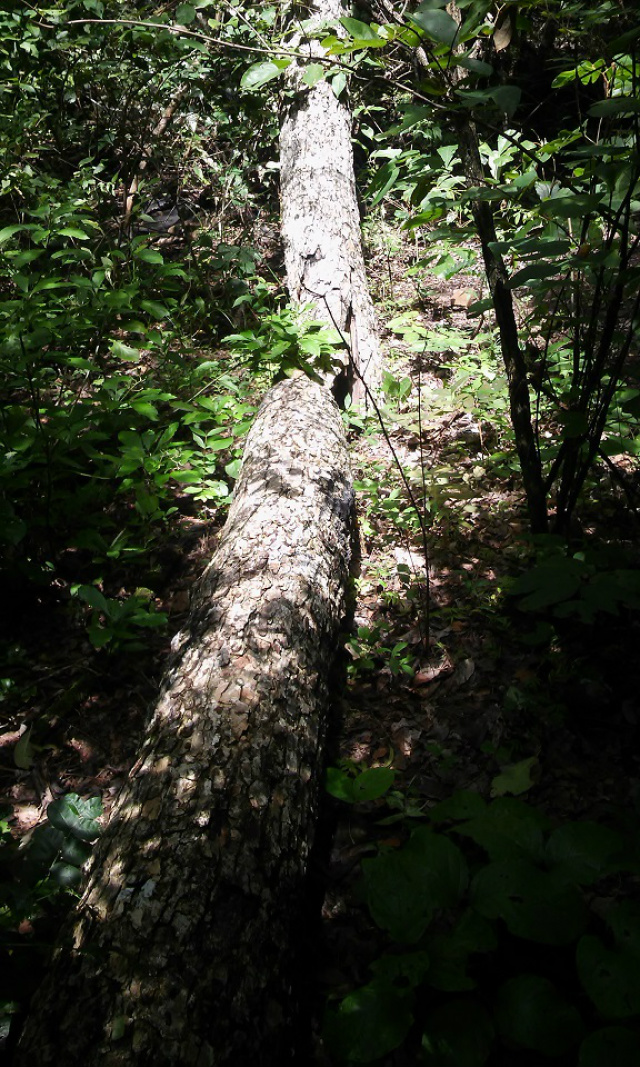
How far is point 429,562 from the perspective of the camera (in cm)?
318

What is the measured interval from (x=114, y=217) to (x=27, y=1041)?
6.41m

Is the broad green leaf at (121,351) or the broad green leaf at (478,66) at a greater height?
the broad green leaf at (478,66)

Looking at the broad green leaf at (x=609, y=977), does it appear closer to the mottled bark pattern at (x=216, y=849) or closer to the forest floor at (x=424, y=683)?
the forest floor at (x=424, y=683)

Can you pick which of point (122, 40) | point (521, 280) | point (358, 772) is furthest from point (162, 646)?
point (122, 40)

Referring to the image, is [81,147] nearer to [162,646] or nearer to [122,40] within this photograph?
[122,40]

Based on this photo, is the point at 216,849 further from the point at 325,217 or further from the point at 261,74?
the point at 325,217

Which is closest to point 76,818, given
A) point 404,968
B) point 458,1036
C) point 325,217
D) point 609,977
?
point 404,968

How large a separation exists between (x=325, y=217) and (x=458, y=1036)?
16.8 feet

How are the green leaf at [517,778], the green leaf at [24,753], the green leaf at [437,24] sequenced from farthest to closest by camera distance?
the green leaf at [24,753] → the green leaf at [517,778] → the green leaf at [437,24]

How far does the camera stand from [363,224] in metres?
6.22

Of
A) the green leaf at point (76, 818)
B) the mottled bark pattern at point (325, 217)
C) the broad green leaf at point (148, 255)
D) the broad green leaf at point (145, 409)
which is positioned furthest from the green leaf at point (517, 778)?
the broad green leaf at point (148, 255)

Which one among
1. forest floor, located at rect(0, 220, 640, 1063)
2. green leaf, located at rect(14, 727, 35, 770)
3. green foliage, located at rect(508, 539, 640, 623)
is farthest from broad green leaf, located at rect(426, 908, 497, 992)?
green leaf, located at rect(14, 727, 35, 770)

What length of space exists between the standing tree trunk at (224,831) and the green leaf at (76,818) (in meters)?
0.09

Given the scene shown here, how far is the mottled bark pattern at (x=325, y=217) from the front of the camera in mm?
4422
